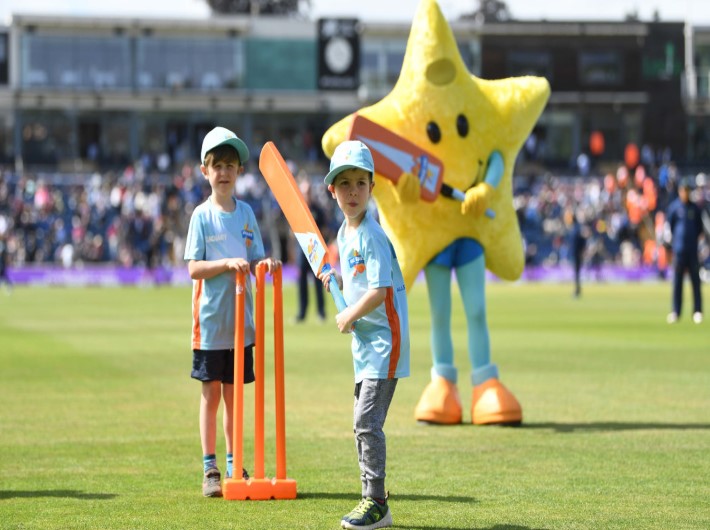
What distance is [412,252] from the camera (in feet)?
37.1

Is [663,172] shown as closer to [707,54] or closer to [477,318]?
[707,54]

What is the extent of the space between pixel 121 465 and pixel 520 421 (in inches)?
131

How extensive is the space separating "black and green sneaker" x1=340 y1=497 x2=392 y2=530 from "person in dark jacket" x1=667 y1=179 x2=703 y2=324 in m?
16.5

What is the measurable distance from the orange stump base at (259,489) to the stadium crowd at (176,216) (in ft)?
116

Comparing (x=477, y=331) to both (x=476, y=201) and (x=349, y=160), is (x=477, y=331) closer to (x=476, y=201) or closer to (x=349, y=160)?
(x=476, y=201)

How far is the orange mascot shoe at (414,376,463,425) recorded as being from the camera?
11.0m

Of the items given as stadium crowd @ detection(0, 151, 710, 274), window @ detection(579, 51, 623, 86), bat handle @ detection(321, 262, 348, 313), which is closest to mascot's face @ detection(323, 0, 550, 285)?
bat handle @ detection(321, 262, 348, 313)

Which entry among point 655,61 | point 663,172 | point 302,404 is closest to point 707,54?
point 655,61

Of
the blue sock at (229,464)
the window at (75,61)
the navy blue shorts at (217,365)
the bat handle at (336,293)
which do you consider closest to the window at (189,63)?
the window at (75,61)

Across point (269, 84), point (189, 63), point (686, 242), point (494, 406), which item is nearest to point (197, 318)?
point (494, 406)

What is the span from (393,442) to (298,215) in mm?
2928

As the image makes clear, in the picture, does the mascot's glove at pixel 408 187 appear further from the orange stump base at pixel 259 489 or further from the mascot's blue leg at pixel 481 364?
the orange stump base at pixel 259 489

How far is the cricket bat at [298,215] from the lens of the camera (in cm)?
735

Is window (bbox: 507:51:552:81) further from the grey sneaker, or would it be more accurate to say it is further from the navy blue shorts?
the grey sneaker
